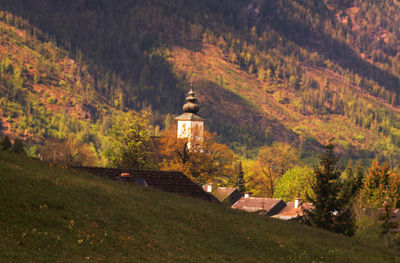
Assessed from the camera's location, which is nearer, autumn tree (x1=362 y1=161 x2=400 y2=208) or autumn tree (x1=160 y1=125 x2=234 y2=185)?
autumn tree (x1=160 y1=125 x2=234 y2=185)

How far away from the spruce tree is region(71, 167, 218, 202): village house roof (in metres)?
12.7

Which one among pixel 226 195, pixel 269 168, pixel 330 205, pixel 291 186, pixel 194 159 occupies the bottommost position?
pixel 330 205

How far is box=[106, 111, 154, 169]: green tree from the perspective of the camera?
107 meters

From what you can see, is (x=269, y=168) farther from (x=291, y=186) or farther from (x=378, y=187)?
(x=378, y=187)

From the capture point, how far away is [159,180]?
67188 millimetres

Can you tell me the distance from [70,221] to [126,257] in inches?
155

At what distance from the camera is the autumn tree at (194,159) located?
351ft

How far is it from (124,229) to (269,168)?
14271 centimetres

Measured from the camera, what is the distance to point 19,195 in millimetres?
34375

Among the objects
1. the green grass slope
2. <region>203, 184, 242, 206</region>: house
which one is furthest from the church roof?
the green grass slope

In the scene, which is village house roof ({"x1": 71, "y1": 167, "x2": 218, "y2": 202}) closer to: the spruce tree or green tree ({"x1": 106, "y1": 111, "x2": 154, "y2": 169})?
the spruce tree

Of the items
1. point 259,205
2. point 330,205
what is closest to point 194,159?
point 259,205

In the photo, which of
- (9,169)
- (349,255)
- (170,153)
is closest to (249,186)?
(170,153)

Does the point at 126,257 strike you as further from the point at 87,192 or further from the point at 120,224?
the point at 87,192
